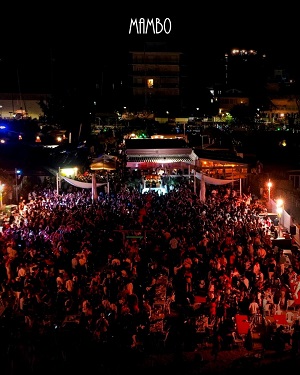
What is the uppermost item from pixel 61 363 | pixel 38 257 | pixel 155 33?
pixel 155 33

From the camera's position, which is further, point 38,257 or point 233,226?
point 233,226

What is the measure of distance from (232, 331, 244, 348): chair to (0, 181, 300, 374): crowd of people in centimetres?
25

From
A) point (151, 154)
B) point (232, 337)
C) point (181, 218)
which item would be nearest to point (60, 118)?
point (151, 154)

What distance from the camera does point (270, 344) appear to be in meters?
10.2

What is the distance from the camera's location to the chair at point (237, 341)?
10.4m

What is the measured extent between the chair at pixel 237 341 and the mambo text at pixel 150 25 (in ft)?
164

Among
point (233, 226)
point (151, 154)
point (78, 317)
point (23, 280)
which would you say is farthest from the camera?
point (151, 154)

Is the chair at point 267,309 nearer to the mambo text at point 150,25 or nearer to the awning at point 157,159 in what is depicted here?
the awning at point 157,159

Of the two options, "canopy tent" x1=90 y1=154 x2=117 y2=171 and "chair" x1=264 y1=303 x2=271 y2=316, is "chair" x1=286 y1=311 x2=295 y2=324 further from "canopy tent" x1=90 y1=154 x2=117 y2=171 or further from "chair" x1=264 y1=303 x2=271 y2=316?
"canopy tent" x1=90 y1=154 x2=117 y2=171

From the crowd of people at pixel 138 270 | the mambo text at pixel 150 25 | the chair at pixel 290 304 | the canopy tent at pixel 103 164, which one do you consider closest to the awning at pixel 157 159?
the canopy tent at pixel 103 164

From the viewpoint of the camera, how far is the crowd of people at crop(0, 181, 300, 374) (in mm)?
10484

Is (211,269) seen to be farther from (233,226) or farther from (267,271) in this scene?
(233,226)

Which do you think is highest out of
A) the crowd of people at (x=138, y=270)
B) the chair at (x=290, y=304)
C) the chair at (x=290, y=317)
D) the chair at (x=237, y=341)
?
the crowd of people at (x=138, y=270)

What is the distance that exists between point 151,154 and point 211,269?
44.8ft
